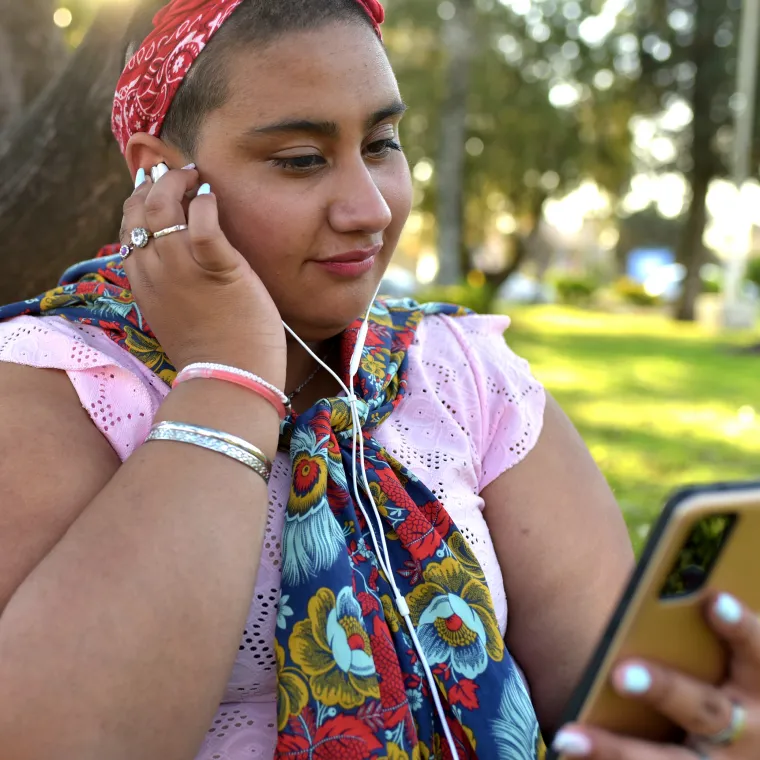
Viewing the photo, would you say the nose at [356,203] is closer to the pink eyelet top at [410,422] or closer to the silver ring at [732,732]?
the pink eyelet top at [410,422]

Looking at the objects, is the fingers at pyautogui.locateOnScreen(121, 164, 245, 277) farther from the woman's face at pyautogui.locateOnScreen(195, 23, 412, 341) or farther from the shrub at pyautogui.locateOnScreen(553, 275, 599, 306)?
the shrub at pyautogui.locateOnScreen(553, 275, 599, 306)

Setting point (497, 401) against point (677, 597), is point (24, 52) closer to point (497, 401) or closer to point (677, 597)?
point (497, 401)

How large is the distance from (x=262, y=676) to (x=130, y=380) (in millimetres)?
615

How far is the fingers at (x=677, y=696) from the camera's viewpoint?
1.11 metres

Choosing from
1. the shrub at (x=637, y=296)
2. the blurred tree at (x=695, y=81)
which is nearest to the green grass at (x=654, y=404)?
the blurred tree at (x=695, y=81)

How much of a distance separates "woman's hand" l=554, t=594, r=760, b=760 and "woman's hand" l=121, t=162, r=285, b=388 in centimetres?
83

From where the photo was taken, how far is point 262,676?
5.54ft

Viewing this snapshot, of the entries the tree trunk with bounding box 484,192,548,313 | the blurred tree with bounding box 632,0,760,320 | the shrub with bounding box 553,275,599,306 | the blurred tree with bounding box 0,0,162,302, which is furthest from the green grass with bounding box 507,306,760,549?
the shrub with bounding box 553,275,599,306

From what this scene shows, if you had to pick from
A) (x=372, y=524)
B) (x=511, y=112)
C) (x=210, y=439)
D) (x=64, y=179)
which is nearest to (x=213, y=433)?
(x=210, y=439)

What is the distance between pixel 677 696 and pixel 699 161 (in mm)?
25647

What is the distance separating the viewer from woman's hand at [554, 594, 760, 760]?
3.65ft

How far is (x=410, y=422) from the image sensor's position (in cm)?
205

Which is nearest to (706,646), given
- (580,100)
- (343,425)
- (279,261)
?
(343,425)

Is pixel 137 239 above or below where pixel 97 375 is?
→ above
